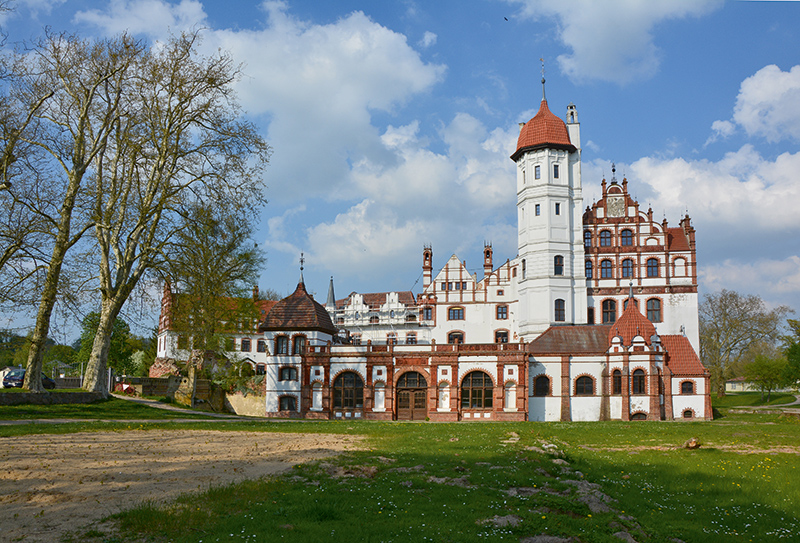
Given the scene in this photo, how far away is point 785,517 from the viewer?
1198 centimetres

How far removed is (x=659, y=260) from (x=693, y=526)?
44.7 meters

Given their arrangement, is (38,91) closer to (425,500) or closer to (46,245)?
(46,245)

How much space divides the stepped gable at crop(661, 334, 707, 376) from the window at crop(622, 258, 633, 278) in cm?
639

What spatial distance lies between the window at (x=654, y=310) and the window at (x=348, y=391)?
2509cm

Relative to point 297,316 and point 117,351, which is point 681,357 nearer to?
point 297,316

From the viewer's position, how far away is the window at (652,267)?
52.2m

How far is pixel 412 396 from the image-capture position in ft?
147

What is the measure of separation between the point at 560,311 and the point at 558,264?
403cm

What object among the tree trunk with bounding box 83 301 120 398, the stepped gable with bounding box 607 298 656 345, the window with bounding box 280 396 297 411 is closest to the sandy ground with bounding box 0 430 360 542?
the tree trunk with bounding box 83 301 120 398

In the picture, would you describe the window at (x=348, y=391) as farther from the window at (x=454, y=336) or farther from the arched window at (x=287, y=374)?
the window at (x=454, y=336)

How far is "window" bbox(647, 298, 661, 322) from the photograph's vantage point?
51.5m

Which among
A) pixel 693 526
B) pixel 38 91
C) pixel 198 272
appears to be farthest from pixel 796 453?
pixel 38 91

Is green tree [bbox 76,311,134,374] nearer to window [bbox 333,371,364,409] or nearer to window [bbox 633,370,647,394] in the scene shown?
window [bbox 333,371,364,409]

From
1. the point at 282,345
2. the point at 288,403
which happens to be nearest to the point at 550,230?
the point at 282,345
